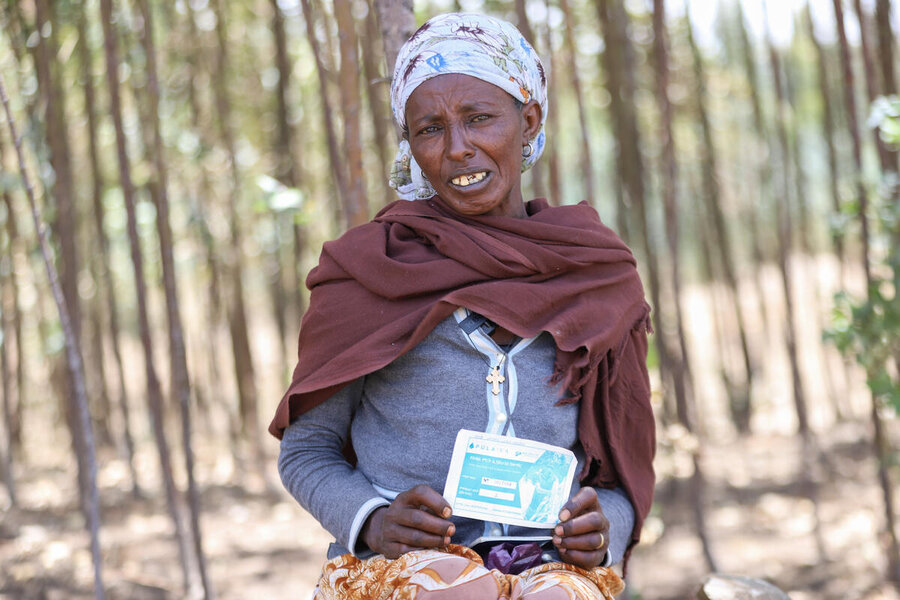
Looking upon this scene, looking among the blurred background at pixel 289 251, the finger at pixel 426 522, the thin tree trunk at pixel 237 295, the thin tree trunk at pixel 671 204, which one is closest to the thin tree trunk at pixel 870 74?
Result: the blurred background at pixel 289 251

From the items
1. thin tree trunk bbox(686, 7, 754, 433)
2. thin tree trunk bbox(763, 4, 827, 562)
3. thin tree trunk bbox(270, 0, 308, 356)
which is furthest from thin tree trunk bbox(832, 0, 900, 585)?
thin tree trunk bbox(686, 7, 754, 433)

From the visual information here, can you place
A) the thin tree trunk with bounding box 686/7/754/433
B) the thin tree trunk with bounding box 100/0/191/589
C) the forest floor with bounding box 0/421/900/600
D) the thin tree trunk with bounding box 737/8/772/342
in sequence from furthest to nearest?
the thin tree trunk with bounding box 686/7/754/433, the thin tree trunk with bounding box 737/8/772/342, the forest floor with bounding box 0/421/900/600, the thin tree trunk with bounding box 100/0/191/589

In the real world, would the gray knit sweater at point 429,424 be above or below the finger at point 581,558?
above

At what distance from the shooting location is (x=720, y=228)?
265 inches

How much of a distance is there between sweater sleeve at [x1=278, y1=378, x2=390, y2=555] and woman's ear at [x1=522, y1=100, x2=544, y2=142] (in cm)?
63

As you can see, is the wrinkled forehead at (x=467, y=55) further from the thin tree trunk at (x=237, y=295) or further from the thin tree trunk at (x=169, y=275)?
the thin tree trunk at (x=237, y=295)

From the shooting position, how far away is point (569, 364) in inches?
69.0

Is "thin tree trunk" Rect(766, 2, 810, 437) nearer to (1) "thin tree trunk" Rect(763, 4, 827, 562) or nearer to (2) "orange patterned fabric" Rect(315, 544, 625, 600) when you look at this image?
(1) "thin tree trunk" Rect(763, 4, 827, 562)

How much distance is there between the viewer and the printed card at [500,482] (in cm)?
160

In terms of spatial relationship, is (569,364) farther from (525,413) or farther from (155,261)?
(155,261)

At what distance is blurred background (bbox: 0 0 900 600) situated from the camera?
3.39 metres

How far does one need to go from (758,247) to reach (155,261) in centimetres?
486

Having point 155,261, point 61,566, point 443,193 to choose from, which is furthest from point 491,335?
point 155,261

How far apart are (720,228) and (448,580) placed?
571 cm
